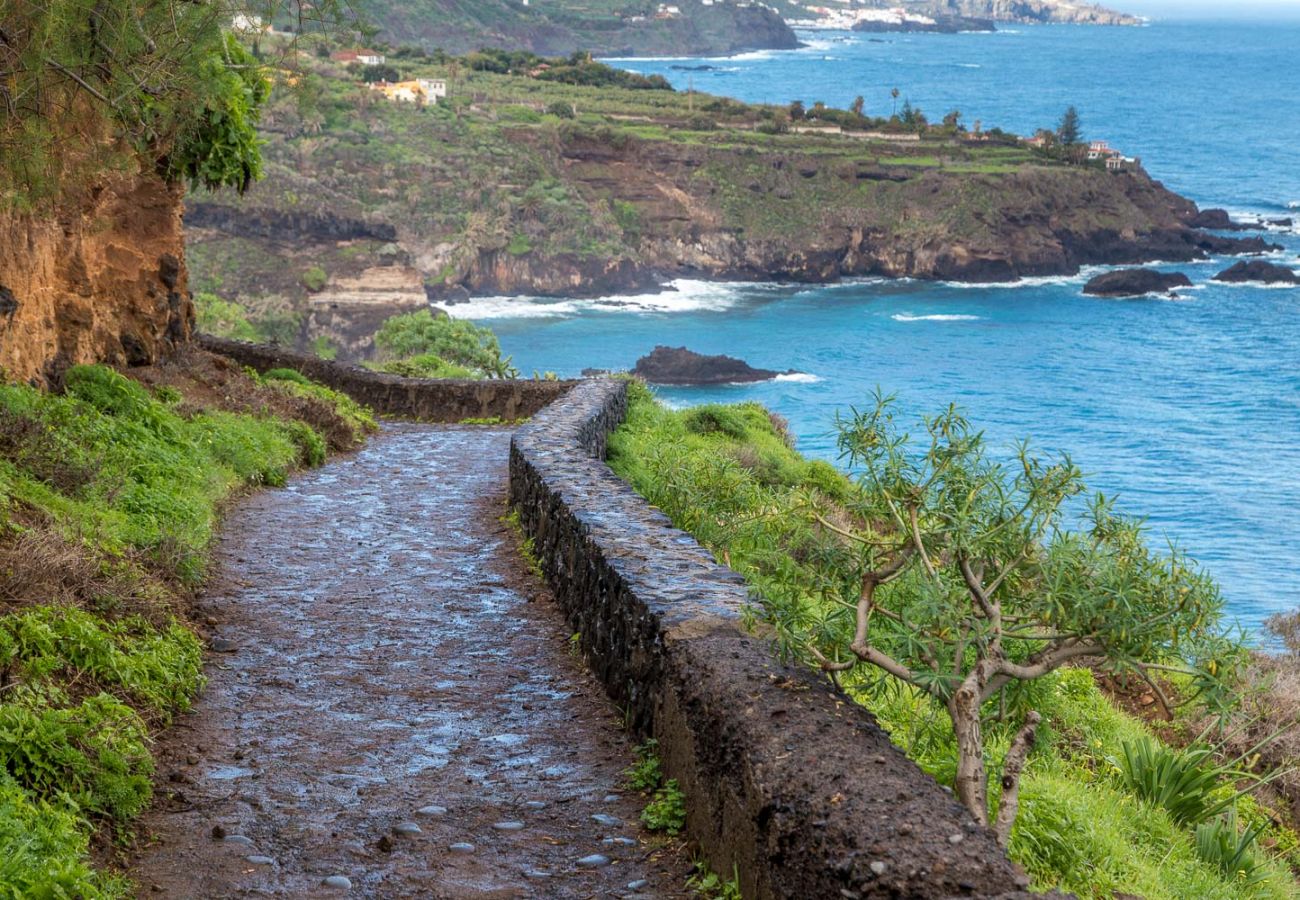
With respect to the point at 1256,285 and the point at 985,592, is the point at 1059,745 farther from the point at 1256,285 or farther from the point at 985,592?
the point at 1256,285

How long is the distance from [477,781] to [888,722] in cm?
193

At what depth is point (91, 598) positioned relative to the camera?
6.82m

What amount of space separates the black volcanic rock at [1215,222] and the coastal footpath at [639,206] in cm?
68

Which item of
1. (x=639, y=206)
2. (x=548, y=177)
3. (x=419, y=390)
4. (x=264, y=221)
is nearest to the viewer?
(x=419, y=390)

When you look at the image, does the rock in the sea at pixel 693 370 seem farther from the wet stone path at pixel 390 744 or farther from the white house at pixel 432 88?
the wet stone path at pixel 390 744

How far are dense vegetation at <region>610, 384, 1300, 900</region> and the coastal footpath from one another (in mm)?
79615

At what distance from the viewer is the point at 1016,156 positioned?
367ft

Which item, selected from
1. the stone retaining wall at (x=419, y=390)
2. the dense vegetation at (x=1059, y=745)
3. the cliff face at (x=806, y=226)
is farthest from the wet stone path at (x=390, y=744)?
the cliff face at (x=806, y=226)

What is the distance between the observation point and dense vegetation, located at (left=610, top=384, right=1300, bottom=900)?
17.1ft

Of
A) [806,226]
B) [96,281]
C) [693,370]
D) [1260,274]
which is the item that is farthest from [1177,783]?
[806,226]

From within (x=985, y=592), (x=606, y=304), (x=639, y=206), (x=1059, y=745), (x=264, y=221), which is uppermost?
(x=985, y=592)

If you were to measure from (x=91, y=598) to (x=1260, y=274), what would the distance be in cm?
9438

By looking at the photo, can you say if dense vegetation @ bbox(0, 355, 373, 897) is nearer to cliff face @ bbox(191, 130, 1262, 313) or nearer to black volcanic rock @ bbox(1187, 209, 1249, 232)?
cliff face @ bbox(191, 130, 1262, 313)

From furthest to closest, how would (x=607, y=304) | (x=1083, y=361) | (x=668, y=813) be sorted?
1. (x=607, y=304)
2. (x=1083, y=361)
3. (x=668, y=813)
